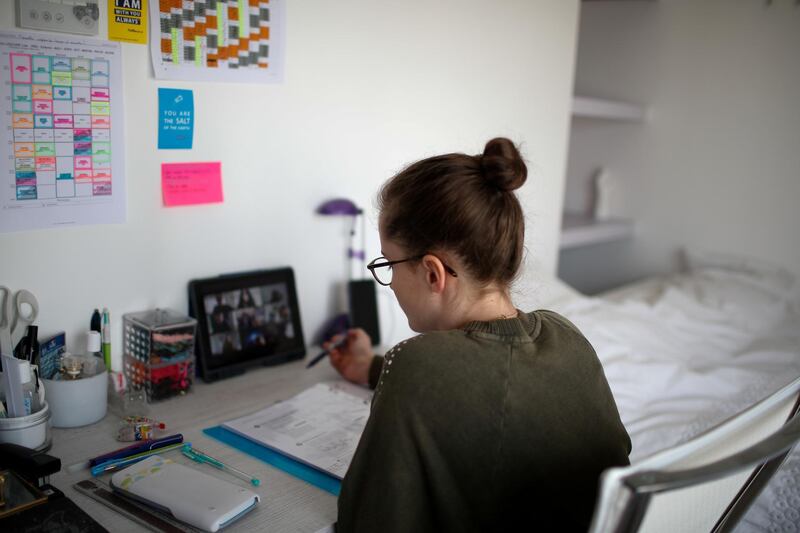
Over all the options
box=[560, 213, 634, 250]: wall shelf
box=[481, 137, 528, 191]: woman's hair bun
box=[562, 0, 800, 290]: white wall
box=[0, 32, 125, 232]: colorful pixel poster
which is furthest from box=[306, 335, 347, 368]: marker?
box=[562, 0, 800, 290]: white wall

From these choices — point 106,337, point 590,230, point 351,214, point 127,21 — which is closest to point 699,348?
point 590,230

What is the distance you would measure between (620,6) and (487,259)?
257 cm

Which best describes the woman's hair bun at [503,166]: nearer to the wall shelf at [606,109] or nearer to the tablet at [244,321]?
the tablet at [244,321]

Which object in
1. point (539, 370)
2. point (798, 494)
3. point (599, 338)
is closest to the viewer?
point (539, 370)

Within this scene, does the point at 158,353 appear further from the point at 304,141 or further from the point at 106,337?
the point at 304,141

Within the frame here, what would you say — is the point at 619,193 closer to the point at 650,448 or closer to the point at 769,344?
the point at 769,344

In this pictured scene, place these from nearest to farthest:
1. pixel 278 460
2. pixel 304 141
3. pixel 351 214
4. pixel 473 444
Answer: pixel 473 444 → pixel 278 460 → pixel 304 141 → pixel 351 214

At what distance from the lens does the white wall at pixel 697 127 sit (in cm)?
269

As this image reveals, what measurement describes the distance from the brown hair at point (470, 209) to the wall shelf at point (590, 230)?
5.77ft

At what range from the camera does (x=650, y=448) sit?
1437mm

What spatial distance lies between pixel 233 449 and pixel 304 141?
74cm

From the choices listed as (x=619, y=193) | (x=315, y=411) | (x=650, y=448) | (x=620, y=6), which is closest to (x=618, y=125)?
(x=619, y=193)

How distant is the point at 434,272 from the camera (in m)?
0.97

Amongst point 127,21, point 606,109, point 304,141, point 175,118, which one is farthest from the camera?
point 606,109
